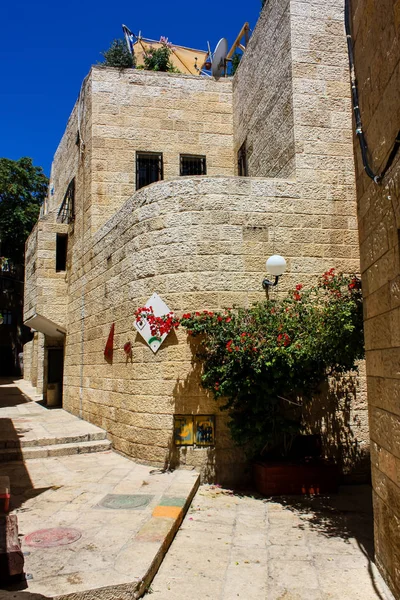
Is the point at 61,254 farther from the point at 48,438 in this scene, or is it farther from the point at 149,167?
the point at 48,438

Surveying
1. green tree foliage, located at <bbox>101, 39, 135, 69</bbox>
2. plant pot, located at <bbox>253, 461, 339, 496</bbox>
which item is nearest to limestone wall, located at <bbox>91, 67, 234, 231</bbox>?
green tree foliage, located at <bbox>101, 39, 135, 69</bbox>

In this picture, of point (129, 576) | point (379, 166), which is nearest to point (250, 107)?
point (379, 166)

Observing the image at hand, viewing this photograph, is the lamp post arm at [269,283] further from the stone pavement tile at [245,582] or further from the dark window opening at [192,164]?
the dark window opening at [192,164]

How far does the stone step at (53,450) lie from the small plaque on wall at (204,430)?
2.13m

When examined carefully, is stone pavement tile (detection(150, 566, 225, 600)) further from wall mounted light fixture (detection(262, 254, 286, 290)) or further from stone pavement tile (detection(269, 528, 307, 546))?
wall mounted light fixture (detection(262, 254, 286, 290))

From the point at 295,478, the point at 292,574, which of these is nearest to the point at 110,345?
the point at 295,478

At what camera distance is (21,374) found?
32.1 metres

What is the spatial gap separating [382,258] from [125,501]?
11.8ft

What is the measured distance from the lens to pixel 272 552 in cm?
418

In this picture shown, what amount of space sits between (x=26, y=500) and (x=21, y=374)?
28662 millimetres

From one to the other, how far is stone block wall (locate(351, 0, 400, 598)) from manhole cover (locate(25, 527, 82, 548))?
2.47m

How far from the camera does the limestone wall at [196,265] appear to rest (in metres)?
6.48

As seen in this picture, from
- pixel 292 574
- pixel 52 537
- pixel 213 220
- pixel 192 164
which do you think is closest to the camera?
pixel 292 574

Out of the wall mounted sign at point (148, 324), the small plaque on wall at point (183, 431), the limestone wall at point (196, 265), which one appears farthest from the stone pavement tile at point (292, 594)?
the wall mounted sign at point (148, 324)
